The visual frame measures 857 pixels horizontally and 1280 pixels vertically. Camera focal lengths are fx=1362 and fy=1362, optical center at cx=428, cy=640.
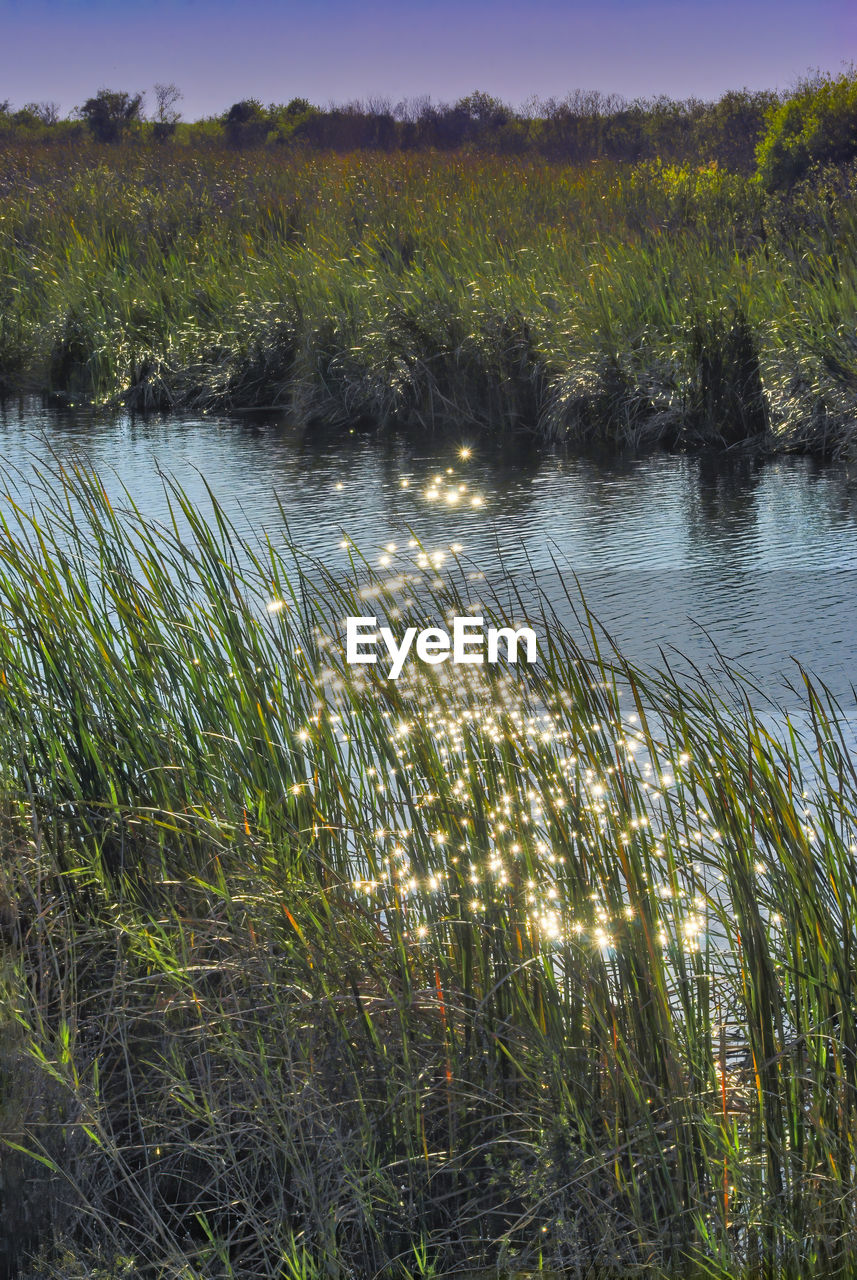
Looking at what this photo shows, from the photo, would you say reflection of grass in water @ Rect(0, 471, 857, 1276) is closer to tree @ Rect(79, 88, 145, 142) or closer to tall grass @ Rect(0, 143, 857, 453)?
tall grass @ Rect(0, 143, 857, 453)

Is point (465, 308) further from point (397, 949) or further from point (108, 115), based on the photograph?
point (108, 115)

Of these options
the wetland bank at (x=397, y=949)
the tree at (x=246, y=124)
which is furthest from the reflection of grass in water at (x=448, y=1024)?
the tree at (x=246, y=124)

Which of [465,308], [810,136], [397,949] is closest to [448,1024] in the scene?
[397,949]

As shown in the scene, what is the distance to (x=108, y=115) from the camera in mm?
32625

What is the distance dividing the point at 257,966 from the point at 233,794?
42cm

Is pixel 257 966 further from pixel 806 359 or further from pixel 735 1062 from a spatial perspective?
pixel 806 359

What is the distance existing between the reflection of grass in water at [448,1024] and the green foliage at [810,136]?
11704mm

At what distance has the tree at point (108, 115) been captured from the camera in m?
32.1

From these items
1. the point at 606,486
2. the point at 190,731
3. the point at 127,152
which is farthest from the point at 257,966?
the point at 127,152

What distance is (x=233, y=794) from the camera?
2.23m

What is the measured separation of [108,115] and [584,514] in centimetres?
3055

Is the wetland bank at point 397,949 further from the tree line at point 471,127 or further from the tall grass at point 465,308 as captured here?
the tree line at point 471,127

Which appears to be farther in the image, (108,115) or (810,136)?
(108,115)

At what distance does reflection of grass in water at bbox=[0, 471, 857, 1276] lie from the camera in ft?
5.28
